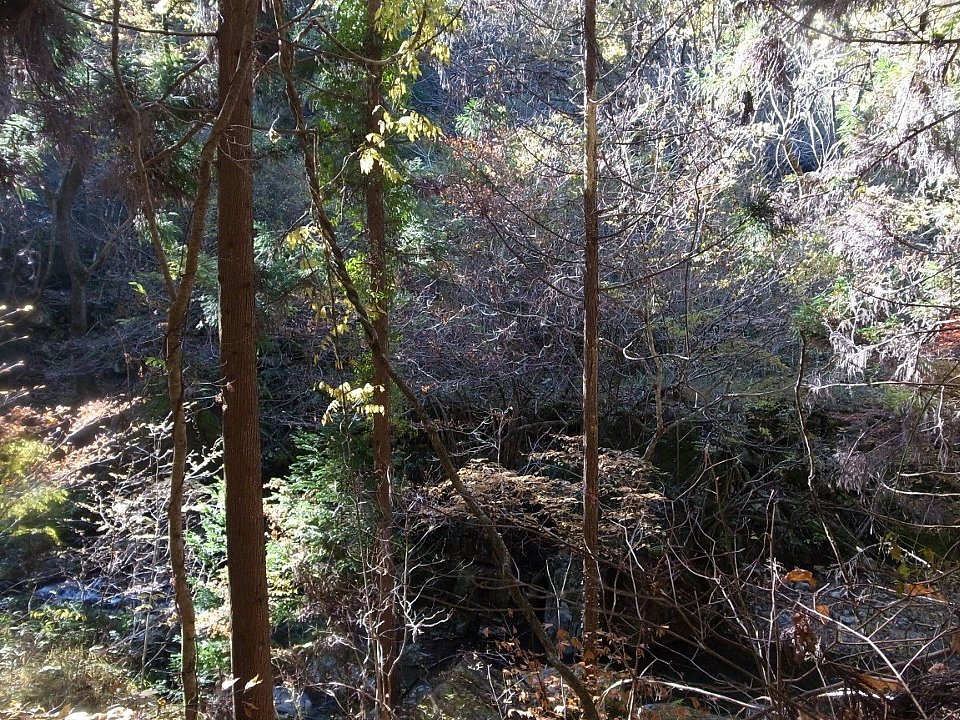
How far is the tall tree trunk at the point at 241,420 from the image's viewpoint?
4.45m

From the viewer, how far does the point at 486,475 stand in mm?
8578

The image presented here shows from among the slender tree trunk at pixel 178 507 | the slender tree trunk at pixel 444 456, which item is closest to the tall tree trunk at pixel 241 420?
the slender tree trunk at pixel 178 507

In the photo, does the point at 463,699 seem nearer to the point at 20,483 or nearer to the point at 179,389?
the point at 179,389

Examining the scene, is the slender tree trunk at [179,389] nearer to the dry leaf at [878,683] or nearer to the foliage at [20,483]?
the dry leaf at [878,683]

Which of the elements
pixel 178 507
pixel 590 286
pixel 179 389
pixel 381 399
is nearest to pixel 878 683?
pixel 178 507

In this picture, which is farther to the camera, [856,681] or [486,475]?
[486,475]

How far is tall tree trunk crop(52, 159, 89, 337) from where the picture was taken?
A: 15594mm

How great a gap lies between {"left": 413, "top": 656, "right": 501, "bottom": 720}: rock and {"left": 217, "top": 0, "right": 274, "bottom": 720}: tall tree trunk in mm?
2656

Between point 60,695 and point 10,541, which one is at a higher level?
point 10,541

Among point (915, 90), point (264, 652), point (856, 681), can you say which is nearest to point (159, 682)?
point (264, 652)

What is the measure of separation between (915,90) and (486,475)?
592cm

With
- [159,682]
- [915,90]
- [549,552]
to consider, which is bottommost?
[159,682]

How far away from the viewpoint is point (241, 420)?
4590 millimetres

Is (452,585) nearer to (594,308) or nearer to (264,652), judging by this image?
(594,308)
